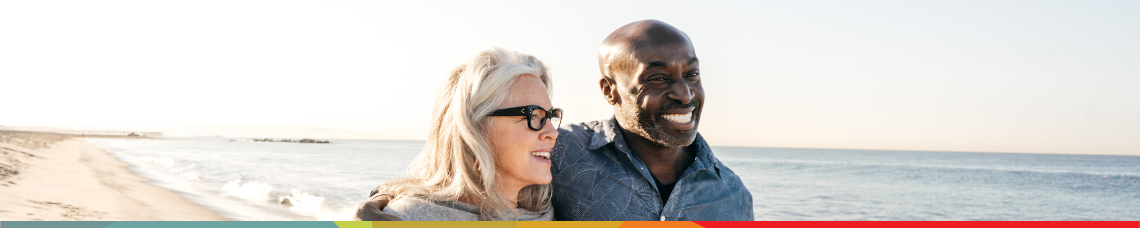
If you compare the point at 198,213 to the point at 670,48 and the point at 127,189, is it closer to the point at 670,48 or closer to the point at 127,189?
the point at 127,189

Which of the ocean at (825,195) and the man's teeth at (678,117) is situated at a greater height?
the man's teeth at (678,117)

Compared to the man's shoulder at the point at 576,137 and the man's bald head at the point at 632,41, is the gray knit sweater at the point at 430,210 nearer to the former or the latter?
the man's shoulder at the point at 576,137

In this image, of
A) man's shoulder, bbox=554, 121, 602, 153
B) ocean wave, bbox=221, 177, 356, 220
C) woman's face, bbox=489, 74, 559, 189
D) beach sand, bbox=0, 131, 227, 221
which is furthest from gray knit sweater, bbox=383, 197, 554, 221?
ocean wave, bbox=221, 177, 356, 220

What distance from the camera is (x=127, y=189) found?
55.9 ft

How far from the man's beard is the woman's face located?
0.58 meters

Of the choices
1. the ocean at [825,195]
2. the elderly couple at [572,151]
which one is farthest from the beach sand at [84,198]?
the elderly couple at [572,151]

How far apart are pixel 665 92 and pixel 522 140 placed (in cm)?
80

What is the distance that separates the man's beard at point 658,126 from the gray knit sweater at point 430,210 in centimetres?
82

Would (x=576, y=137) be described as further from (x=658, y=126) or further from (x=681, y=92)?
(x=681, y=92)

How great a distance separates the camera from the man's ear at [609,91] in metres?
3.28

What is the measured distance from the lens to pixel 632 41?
310 cm

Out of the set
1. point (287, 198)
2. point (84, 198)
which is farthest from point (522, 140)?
point (287, 198)

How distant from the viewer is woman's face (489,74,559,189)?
8.19 ft

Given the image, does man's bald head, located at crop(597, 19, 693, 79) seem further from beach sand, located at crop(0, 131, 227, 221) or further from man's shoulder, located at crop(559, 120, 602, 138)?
beach sand, located at crop(0, 131, 227, 221)
